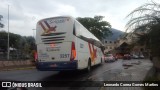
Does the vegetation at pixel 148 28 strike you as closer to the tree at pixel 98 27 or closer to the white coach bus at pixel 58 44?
the white coach bus at pixel 58 44

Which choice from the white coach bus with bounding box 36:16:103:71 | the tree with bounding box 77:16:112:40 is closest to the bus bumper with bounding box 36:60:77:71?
the white coach bus with bounding box 36:16:103:71

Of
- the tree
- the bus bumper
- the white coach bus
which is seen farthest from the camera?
the tree

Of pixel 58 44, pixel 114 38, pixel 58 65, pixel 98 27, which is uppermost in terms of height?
pixel 98 27

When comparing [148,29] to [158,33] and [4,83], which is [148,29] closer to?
[158,33]

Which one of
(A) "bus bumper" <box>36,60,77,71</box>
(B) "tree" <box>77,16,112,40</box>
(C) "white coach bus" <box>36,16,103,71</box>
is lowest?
(A) "bus bumper" <box>36,60,77,71</box>

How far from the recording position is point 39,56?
48.4 ft

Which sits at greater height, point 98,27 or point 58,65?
point 98,27

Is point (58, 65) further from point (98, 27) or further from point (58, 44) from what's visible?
point (98, 27)

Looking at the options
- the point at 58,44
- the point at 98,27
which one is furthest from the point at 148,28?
the point at 98,27

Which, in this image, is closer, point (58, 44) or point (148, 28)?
point (148, 28)

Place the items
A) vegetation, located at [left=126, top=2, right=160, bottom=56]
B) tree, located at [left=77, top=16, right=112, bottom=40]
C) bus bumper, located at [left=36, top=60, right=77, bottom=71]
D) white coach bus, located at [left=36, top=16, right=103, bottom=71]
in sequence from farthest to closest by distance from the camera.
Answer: tree, located at [left=77, top=16, right=112, bottom=40] → white coach bus, located at [left=36, top=16, right=103, bottom=71] → bus bumper, located at [left=36, top=60, right=77, bottom=71] → vegetation, located at [left=126, top=2, right=160, bottom=56]

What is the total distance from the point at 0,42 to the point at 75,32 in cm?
7090

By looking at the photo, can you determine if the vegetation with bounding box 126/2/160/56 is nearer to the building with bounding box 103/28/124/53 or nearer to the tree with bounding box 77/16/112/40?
the building with bounding box 103/28/124/53

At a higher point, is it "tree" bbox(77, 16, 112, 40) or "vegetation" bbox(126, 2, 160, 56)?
"tree" bbox(77, 16, 112, 40)
